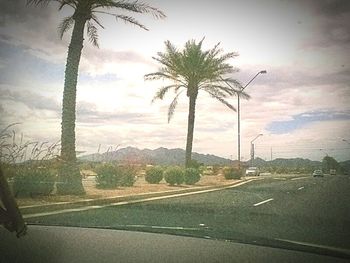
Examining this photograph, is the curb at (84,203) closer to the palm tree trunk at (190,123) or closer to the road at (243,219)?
the road at (243,219)

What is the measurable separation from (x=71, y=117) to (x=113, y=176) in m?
5.11

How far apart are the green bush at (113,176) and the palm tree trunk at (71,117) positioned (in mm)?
3980

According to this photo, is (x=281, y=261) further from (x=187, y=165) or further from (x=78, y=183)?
(x=187, y=165)

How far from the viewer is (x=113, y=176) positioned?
19.9 meters

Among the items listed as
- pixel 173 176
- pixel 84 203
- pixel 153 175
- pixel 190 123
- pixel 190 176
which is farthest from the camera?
pixel 190 123

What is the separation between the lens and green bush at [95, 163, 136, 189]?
19.5 m

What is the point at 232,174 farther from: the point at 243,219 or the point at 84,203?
the point at 243,219

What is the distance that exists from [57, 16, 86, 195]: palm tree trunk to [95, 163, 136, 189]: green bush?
3.98 meters

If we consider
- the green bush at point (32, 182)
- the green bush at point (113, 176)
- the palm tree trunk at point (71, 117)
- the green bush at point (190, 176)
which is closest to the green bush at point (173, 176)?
the green bush at point (190, 176)

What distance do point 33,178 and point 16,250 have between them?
11111 mm

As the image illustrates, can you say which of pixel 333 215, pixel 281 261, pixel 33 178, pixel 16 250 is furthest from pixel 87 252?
pixel 33 178

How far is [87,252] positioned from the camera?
11.0ft

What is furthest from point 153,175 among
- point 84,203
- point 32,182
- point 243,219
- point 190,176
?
point 243,219

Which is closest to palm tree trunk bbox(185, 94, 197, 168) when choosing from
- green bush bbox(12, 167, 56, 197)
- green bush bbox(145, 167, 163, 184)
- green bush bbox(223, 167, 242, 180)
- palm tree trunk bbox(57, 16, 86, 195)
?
green bush bbox(145, 167, 163, 184)
